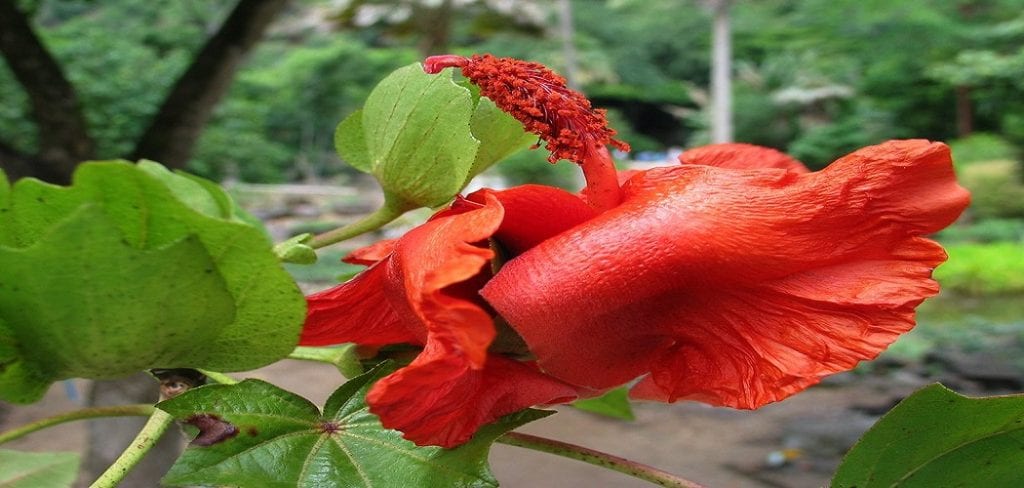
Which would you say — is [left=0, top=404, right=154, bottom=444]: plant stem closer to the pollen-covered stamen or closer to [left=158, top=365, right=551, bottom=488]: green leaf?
[left=158, top=365, right=551, bottom=488]: green leaf

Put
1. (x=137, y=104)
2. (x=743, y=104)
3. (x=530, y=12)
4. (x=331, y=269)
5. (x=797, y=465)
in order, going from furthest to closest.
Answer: (x=743, y=104)
(x=530, y=12)
(x=137, y=104)
(x=331, y=269)
(x=797, y=465)

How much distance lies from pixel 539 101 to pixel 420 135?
4 centimetres

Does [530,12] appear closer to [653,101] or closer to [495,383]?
[653,101]

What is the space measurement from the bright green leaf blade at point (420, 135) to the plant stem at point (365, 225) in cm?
2

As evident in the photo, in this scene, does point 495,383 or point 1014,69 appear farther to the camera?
point 1014,69

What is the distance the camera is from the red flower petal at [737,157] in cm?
30

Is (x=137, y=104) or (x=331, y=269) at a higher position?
(x=137, y=104)

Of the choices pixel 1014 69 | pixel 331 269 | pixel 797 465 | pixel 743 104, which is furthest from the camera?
pixel 743 104

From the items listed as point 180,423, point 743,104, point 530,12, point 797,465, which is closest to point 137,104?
point 530,12

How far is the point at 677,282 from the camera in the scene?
0.22 m

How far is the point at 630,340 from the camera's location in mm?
228

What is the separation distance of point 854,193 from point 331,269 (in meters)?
5.17

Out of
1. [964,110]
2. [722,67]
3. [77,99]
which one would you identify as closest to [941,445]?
[77,99]

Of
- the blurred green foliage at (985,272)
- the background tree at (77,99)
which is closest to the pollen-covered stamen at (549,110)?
the background tree at (77,99)
